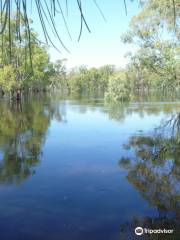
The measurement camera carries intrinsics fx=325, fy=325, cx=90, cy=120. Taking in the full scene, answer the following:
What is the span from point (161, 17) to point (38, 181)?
14697mm

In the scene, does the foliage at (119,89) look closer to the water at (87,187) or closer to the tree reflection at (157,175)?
the tree reflection at (157,175)

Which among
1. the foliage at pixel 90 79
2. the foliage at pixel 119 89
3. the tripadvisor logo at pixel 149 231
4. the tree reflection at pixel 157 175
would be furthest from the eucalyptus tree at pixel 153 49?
the foliage at pixel 90 79

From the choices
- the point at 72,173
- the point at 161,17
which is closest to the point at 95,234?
the point at 72,173

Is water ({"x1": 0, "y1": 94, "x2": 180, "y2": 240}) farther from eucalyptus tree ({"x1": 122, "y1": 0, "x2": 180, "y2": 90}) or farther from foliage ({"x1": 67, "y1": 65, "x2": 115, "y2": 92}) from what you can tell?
foliage ({"x1": 67, "y1": 65, "x2": 115, "y2": 92})

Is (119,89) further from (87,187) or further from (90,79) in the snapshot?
(90,79)

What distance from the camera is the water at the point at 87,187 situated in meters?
6.14

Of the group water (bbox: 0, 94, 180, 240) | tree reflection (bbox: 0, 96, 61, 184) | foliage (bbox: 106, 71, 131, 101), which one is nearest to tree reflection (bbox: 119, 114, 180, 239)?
water (bbox: 0, 94, 180, 240)

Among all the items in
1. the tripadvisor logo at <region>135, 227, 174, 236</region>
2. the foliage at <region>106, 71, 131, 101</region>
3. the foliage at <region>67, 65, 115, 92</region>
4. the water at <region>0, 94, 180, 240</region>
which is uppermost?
the foliage at <region>67, 65, 115, 92</region>

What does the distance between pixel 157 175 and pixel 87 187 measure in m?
2.19

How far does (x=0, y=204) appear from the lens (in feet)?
23.7

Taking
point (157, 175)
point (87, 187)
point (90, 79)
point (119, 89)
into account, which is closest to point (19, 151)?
point (87, 187)

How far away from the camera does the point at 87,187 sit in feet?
28.0

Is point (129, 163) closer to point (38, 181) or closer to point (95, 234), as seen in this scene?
point (38, 181)

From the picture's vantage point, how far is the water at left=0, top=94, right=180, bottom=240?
20.1ft
